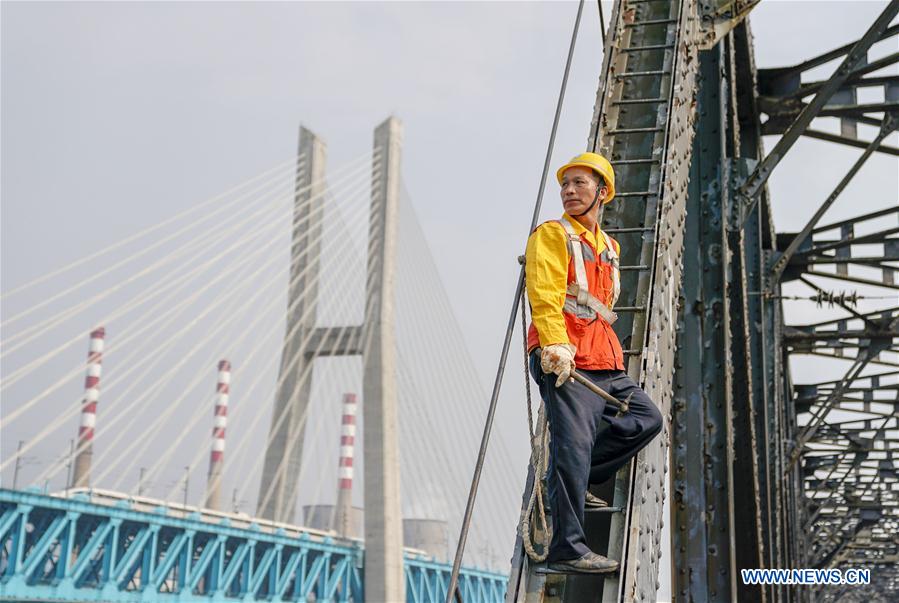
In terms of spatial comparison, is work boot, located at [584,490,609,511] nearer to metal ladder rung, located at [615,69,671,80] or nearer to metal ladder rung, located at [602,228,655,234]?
metal ladder rung, located at [602,228,655,234]

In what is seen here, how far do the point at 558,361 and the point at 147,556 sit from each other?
3872cm

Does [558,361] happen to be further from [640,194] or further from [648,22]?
[648,22]

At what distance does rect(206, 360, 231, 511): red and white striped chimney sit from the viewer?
7956cm

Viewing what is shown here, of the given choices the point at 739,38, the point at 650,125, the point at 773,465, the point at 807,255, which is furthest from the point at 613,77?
the point at 807,255

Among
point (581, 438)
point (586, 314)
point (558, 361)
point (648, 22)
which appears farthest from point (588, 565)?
point (648, 22)

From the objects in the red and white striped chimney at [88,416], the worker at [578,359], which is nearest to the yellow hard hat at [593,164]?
the worker at [578,359]

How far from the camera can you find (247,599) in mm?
44812

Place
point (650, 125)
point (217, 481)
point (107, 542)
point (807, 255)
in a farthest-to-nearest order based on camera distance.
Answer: point (217, 481), point (107, 542), point (807, 255), point (650, 125)

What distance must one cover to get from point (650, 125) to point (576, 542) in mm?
2360

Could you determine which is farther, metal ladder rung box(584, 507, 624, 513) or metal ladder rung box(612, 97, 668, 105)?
metal ladder rung box(612, 97, 668, 105)

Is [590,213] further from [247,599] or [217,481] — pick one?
[217,481]

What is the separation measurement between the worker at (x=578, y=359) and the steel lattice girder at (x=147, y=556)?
33.0 m

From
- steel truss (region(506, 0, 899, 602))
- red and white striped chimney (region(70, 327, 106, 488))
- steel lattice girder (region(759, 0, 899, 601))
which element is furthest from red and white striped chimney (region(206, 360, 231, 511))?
steel truss (region(506, 0, 899, 602))

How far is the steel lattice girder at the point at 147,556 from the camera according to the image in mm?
34781
